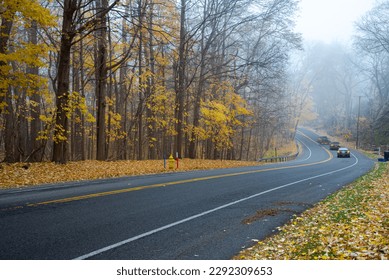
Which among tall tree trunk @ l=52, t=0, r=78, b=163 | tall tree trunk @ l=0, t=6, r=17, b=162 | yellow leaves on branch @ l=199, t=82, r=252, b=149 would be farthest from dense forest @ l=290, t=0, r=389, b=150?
tall tree trunk @ l=0, t=6, r=17, b=162

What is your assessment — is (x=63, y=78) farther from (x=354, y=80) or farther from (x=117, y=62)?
(x=354, y=80)

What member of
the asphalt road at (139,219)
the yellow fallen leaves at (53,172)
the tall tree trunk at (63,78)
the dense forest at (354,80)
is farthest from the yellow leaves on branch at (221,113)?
the dense forest at (354,80)

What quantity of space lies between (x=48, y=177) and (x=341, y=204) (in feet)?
33.5

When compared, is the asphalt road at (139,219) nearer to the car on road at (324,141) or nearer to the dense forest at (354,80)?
the dense forest at (354,80)

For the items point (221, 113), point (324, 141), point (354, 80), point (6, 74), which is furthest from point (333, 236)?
point (354, 80)

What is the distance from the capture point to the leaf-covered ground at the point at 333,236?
511 cm

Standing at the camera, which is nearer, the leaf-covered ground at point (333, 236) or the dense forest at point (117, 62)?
the leaf-covered ground at point (333, 236)

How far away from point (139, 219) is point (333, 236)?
148 inches

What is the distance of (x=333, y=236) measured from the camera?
613 centimetres

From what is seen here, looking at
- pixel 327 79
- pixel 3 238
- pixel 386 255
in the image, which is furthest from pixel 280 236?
pixel 327 79

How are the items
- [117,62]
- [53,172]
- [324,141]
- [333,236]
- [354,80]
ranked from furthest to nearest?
[354,80] → [324,141] → [117,62] → [53,172] → [333,236]

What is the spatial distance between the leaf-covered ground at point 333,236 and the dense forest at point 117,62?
8818 millimetres

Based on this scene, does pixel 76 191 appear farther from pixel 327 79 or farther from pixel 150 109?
pixel 327 79
